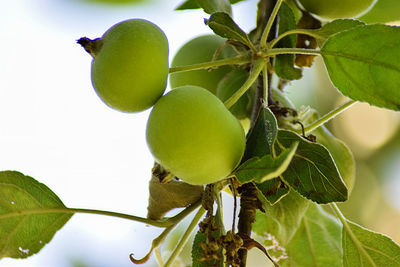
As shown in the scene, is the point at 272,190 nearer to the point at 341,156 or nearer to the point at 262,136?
the point at 262,136

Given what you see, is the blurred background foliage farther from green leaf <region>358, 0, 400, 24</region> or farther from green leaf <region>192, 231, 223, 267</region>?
green leaf <region>192, 231, 223, 267</region>

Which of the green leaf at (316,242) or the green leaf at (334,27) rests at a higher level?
the green leaf at (334,27)

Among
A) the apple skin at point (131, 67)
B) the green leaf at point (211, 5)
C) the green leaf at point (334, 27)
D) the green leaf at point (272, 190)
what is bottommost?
the green leaf at point (272, 190)

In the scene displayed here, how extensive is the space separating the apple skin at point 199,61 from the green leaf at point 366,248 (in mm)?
388

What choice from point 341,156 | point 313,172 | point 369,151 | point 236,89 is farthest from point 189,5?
point 369,151

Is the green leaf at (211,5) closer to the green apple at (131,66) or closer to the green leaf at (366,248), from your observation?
the green apple at (131,66)

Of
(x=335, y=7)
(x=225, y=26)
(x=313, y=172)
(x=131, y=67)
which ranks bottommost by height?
(x=313, y=172)

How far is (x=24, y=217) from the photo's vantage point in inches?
35.7

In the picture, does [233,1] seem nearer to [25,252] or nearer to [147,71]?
[147,71]

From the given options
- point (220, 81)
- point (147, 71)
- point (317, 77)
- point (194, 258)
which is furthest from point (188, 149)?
point (317, 77)

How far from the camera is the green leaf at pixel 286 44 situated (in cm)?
92

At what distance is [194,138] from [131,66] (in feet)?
0.43

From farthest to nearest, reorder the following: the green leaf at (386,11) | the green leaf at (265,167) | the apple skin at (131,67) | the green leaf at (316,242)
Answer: the green leaf at (386,11) < the green leaf at (316,242) < the apple skin at (131,67) < the green leaf at (265,167)

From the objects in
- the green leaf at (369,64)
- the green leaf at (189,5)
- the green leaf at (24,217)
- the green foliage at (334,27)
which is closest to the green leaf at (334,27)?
the green foliage at (334,27)
